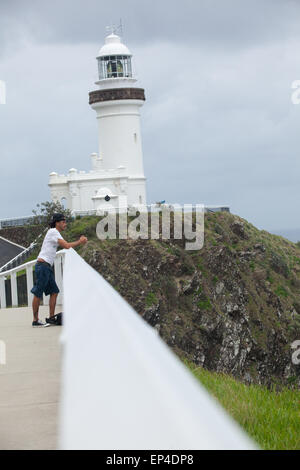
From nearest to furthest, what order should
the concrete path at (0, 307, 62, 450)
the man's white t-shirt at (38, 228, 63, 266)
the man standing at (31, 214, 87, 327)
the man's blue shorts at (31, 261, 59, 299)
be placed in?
the concrete path at (0, 307, 62, 450) < the man's white t-shirt at (38, 228, 63, 266) < the man standing at (31, 214, 87, 327) < the man's blue shorts at (31, 261, 59, 299)

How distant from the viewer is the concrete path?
414cm

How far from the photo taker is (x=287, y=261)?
203ft

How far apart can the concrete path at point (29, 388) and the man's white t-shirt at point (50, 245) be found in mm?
922

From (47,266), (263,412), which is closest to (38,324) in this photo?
(47,266)

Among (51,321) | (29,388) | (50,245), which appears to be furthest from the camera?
(50,245)

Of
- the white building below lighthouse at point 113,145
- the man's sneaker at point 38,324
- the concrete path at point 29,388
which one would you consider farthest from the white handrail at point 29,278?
the white building below lighthouse at point 113,145

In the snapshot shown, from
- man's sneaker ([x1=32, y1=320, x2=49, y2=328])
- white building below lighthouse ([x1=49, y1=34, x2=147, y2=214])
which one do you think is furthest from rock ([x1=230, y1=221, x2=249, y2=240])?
man's sneaker ([x1=32, y1=320, x2=49, y2=328])

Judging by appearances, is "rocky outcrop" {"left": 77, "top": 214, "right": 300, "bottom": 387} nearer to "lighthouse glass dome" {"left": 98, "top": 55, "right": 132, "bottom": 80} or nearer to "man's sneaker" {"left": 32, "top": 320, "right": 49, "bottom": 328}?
"lighthouse glass dome" {"left": 98, "top": 55, "right": 132, "bottom": 80}

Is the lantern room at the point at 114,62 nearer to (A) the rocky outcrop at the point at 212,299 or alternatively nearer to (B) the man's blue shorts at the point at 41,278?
(A) the rocky outcrop at the point at 212,299

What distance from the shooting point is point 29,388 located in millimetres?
5527

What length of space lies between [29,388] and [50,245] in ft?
13.4

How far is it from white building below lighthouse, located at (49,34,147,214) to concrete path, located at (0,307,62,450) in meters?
47.6

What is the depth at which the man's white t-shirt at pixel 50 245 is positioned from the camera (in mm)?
9320

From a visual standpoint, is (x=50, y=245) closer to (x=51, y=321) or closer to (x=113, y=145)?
(x=51, y=321)
